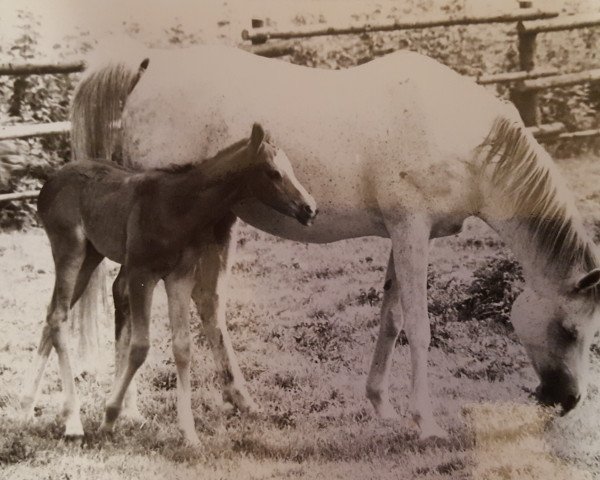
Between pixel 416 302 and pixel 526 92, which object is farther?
pixel 526 92

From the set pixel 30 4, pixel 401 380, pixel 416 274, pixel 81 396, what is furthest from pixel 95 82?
pixel 401 380

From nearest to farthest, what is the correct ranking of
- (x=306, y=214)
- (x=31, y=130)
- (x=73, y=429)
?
1. (x=306, y=214)
2. (x=73, y=429)
3. (x=31, y=130)

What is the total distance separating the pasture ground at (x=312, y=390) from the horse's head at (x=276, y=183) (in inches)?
6.0

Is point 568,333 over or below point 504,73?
below

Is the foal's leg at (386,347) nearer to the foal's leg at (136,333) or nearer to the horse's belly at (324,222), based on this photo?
the horse's belly at (324,222)

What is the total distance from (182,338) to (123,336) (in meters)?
0.19

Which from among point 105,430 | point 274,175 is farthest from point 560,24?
point 105,430

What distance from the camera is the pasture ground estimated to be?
248 centimetres

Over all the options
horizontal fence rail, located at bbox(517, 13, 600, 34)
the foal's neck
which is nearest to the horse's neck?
horizontal fence rail, located at bbox(517, 13, 600, 34)

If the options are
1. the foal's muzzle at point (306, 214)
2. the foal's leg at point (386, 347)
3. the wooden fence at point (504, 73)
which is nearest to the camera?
the foal's muzzle at point (306, 214)

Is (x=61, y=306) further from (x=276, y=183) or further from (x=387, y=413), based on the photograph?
(x=387, y=413)

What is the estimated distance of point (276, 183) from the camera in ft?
7.89

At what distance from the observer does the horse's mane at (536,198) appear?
2479 mm

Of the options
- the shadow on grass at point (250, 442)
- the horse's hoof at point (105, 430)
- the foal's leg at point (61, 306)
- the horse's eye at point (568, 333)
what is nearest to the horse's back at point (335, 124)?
the foal's leg at point (61, 306)
